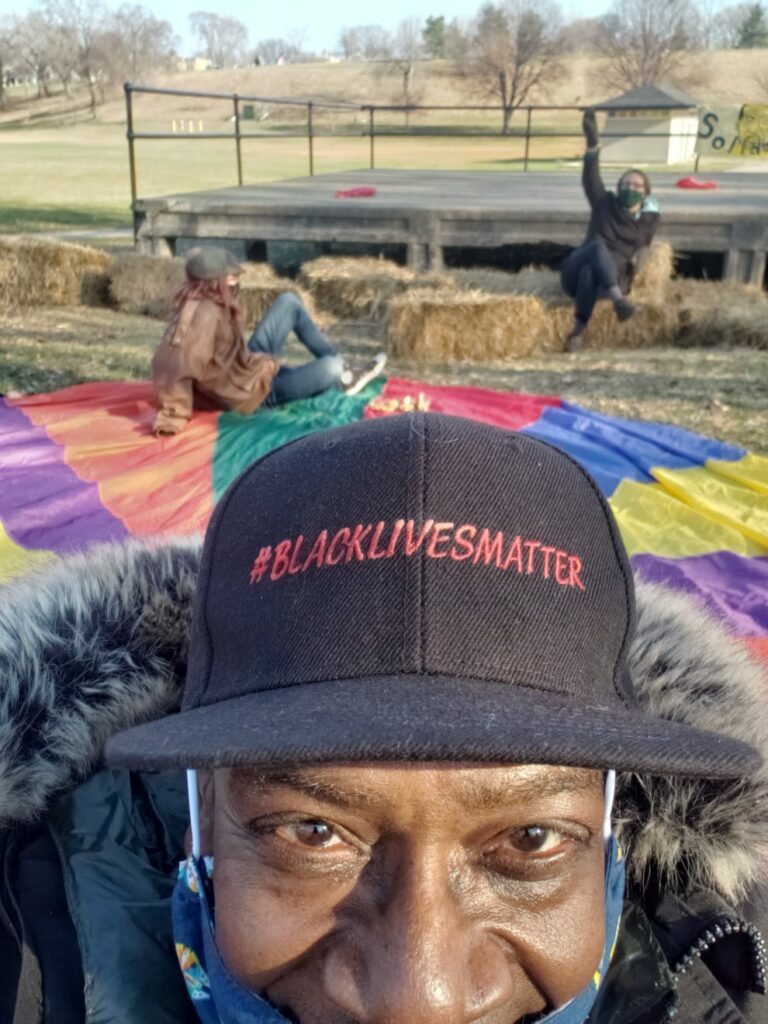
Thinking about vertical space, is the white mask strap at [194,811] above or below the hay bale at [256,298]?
above

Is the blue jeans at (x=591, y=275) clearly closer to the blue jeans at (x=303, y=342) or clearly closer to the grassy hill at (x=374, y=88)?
the blue jeans at (x=303, y=342)

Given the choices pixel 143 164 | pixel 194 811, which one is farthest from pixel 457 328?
pixel 143 164

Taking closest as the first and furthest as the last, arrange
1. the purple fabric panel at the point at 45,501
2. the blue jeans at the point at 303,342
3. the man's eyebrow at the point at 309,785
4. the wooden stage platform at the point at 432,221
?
the man's eyebrow at the point at 309,785
the purple fabric panel at the point at 45,501
the blue jeans at the point at 303,342
the wooden stage platform at the point at 432,221

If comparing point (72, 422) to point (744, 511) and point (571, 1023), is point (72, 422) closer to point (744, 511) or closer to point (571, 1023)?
point (744, 511)

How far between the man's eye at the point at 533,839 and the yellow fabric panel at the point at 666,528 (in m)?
3.05

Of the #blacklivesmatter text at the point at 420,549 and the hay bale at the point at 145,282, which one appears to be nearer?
the #blacklivesmatter text at the point at 420,549

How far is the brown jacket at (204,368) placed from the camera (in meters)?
5.20

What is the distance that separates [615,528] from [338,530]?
0.34m

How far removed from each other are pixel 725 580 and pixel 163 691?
9.34ft

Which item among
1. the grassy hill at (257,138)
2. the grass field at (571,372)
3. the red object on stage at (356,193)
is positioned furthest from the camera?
the grassy hill at (257,138)

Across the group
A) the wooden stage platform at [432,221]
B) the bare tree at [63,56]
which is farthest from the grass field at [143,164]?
the bare tree at [63,56]

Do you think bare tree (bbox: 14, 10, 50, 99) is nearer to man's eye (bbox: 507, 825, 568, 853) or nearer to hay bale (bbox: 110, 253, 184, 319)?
hay bale (bbox: 110, 253, 184, 319)

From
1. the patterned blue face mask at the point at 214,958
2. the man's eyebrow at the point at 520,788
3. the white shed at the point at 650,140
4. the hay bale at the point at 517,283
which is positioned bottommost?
the hay bale at the point at 517,283

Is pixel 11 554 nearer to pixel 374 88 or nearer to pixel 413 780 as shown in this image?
pixel 413 780
